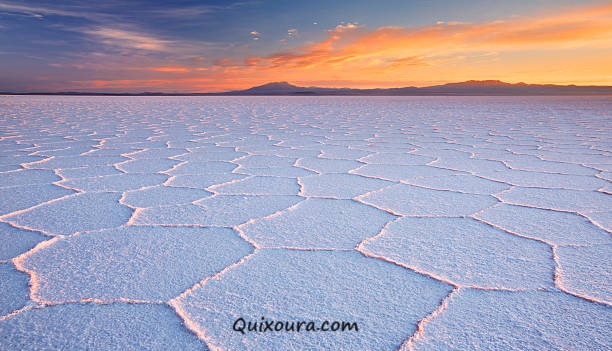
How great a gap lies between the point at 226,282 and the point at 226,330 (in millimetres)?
195

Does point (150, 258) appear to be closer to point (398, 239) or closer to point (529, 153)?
point (398, 239)

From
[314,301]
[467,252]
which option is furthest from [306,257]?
[467,252]

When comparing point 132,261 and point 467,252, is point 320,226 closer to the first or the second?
point 467,252

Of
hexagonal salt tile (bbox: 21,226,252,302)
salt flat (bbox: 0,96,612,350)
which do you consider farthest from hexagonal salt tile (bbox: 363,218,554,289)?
hexagonal salt tile (bbox: 21,226,252,302)

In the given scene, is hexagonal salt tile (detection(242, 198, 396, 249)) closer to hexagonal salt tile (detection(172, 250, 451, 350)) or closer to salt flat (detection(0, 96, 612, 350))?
salt flat (detection(0, 96, 612, 350))

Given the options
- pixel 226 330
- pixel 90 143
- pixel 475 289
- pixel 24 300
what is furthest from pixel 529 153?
pixel 90 143

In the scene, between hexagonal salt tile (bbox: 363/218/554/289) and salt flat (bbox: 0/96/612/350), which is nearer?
salt flat (bbox: 0/96/612/350)

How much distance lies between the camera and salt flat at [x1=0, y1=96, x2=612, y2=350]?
809 mm

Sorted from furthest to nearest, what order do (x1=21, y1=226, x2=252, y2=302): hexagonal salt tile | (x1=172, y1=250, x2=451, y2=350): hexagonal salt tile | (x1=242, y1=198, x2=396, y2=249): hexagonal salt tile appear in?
(x1=242, y1=198, x2=396, y2=249): hexagonal salt tile → (x1=21, y1=226, x2=252, y2=302): hexagonal salt tile → (x1=172, y1=250, x2=451, y2=350): hexagonal salt tile

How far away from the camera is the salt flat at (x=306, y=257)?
2.65ft

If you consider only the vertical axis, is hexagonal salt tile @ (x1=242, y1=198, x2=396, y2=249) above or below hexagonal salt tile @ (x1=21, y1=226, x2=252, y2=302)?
below

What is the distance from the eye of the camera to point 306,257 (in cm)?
115

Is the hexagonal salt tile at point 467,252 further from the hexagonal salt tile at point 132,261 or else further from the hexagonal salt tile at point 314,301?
the hexagonal salt tile at point 132,261

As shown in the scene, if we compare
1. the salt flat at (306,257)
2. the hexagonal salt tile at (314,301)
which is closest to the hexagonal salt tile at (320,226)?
the salt flat at (306,257)
